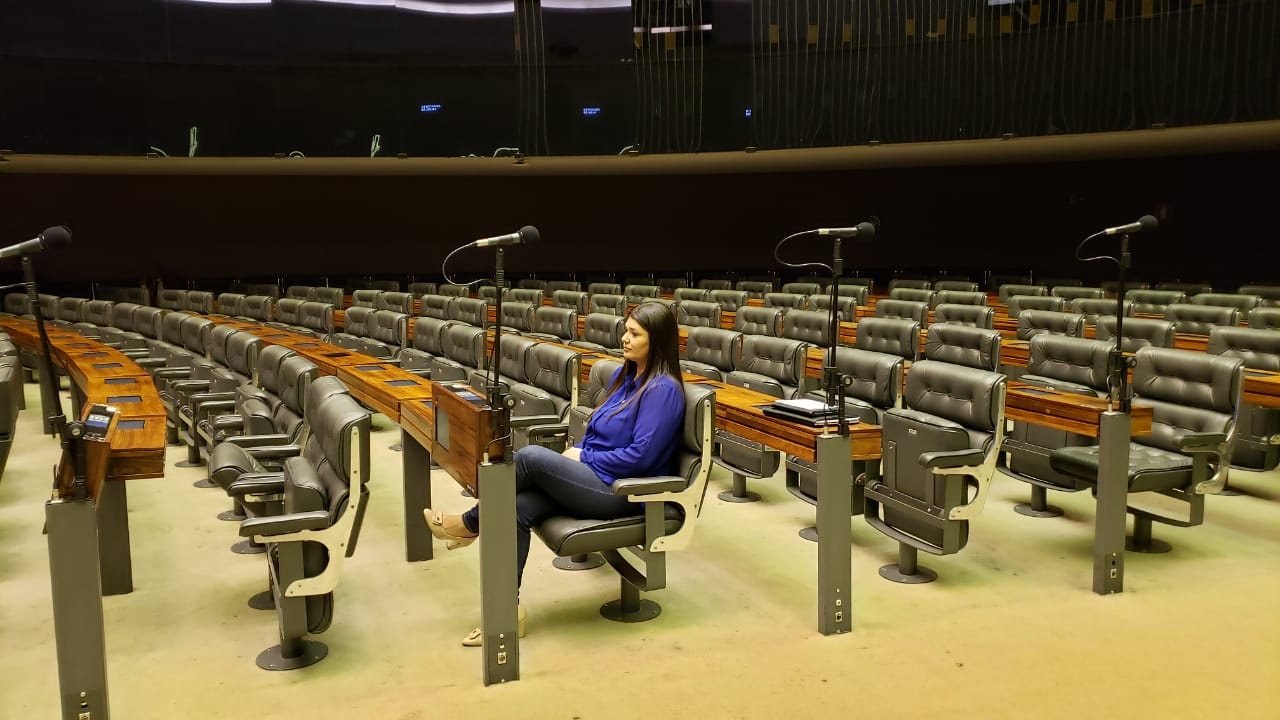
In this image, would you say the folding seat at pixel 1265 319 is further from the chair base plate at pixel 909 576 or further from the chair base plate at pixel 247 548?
the chair base plate at pixel 247 548

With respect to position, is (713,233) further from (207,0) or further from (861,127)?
(207,0)

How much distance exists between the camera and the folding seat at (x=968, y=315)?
22.9 ft

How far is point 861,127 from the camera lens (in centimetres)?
1233

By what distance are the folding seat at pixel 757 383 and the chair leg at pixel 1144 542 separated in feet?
5.20

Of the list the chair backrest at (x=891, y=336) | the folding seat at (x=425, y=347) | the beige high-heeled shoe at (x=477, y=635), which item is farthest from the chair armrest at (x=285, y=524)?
the chair backrest at (x=891, y=336)

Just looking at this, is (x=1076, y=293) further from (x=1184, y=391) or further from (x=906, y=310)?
(x=1184, y=391)

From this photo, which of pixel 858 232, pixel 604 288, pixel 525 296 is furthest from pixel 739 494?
pixel 604 288

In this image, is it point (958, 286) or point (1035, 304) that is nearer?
point (1035, 304)

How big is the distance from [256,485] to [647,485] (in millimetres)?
1281

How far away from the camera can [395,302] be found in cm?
1018

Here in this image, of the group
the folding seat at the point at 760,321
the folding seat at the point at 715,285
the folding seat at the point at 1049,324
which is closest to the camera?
the folding seat at the point at 1049,324

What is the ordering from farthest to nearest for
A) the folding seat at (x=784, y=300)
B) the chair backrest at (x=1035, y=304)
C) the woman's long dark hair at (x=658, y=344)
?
the folding seat at (x=784, y=300) < the chair backrest at (x=1035, y=304) < the woman's long dark hair at (x=658, y=344)

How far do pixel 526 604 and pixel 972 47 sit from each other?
10.6 metres

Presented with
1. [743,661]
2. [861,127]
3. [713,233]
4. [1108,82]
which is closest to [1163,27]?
[1108,82]
